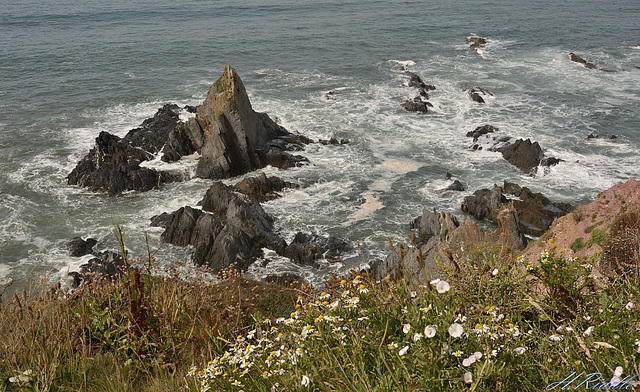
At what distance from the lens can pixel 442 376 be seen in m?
3.00

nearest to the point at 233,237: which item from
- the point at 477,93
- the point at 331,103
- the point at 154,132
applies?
the point at 154,132

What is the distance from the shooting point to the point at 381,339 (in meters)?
3.63

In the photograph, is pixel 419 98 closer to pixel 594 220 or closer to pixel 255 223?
pixel 255 223

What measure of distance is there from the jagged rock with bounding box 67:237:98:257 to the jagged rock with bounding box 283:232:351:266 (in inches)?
287

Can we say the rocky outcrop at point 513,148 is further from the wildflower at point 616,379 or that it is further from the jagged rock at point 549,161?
the wildflower at point 616,379

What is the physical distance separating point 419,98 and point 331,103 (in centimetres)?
586

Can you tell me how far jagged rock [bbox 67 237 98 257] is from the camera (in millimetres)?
18375

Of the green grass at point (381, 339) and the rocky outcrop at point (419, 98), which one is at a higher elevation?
the green grass at point (381, 339)

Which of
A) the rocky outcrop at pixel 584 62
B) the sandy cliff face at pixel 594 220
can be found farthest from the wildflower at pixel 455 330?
the rocky outcrop at pixel 584 62

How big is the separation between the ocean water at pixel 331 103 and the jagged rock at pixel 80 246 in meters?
0.34

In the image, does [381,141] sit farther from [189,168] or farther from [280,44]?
[280,44]

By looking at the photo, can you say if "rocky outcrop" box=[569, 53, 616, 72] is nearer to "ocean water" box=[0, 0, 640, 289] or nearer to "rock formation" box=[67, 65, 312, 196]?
"ocean water" box=[0, 0, 640, 289]

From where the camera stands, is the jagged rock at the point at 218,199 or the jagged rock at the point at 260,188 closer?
the jagged rock at the point at 218,199

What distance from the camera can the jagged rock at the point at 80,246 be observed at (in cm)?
1838
